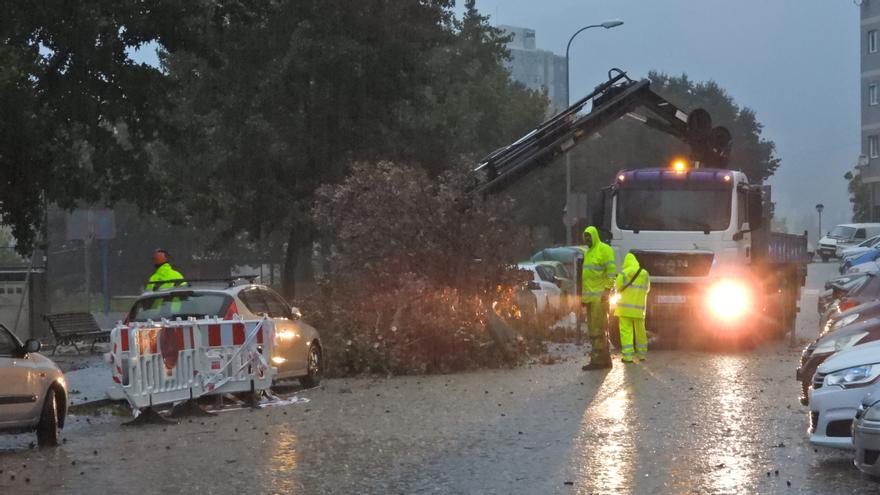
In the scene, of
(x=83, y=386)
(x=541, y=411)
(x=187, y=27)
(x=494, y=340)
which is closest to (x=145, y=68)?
(x=187, y=27)

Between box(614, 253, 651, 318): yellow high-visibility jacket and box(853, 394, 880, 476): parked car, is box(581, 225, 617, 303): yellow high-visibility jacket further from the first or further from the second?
box(853, 394, 880, 476): parked car

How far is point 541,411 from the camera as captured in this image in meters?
14.7

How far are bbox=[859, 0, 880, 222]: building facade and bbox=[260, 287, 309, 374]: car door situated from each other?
6894 cm

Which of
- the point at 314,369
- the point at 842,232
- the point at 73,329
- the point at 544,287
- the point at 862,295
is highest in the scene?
the point at 842,232

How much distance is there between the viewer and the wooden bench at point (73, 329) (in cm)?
2581

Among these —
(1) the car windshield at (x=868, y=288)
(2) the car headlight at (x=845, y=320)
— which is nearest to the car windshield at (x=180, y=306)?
(2) the car headlight at (x=845, y=320)

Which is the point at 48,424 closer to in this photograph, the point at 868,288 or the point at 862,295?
the point at 862,295

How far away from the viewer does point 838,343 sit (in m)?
12.6

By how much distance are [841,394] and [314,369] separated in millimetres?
9782

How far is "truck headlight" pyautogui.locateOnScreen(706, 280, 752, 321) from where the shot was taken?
2302 cm

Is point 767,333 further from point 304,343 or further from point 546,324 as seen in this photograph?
point 304,343

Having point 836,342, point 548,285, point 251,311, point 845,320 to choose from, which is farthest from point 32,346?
point 548,285

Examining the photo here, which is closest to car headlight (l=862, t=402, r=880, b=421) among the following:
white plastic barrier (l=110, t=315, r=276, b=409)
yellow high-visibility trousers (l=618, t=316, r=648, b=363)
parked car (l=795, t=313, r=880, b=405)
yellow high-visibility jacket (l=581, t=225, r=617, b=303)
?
parked car (l=795, t=313, r=880, b=405)

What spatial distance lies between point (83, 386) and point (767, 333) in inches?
509
